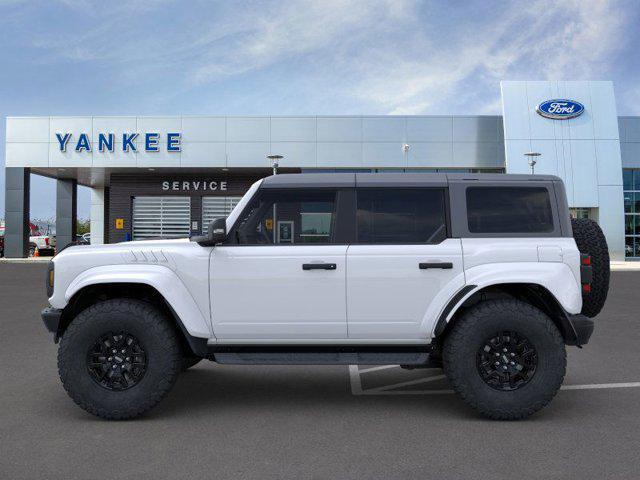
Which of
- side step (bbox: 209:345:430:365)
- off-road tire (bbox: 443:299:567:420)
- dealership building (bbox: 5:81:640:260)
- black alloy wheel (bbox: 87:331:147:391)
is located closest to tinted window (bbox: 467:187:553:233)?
off-road tire (bbox: 443:299:567:420)

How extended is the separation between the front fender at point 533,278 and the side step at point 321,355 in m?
0.27

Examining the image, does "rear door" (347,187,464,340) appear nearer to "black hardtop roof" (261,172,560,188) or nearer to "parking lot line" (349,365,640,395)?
"black hardtop roof" (261,172,560,188)

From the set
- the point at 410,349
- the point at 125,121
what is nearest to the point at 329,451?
the point at 410,349

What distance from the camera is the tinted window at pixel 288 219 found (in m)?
4.70

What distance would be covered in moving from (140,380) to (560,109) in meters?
28.7

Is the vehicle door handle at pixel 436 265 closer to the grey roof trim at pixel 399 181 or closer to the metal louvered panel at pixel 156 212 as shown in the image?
the grey roof trim at pixel 399 181

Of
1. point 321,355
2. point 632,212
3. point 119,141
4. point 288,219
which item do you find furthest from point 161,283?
point 632,212

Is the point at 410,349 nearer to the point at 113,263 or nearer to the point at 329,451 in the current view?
the point at 329,451

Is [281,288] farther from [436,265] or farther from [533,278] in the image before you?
[533,278]

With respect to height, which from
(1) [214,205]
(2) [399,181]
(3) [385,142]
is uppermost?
(3) [385,142]

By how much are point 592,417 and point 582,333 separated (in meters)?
0.68

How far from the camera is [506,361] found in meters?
4.57

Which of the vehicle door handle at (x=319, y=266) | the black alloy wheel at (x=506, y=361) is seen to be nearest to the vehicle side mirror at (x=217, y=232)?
the vehicle door handle at (x=319, y=266)

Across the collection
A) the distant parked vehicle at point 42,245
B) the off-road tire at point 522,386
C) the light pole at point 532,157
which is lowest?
the off-road tire at point 522,386
